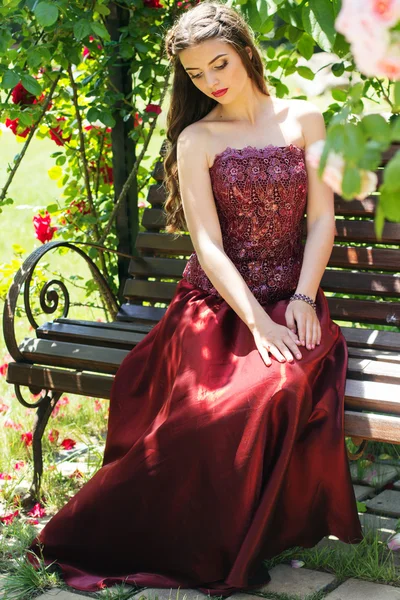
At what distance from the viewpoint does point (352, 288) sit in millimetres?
3293

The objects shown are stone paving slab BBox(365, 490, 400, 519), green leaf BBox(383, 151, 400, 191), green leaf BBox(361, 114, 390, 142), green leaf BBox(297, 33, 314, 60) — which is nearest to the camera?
green leaf BBox(383, 151, 400, 191)

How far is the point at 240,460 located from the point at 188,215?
869 millimetres

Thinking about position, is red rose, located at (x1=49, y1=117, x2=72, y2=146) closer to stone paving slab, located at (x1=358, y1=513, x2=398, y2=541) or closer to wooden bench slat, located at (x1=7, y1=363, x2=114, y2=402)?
wooden bench slat, located at (x1=7, y1=363, x2=114, y2=402)

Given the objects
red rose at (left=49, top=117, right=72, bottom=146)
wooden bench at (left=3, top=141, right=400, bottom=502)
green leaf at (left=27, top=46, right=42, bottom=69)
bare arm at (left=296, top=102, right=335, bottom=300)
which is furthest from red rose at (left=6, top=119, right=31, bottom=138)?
bare arm at (left=296, top=102, right=335, bottom=300)

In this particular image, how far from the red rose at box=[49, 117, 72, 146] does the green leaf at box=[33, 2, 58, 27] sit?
111 cm

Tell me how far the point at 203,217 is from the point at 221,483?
87cm

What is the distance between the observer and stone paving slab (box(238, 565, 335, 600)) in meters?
2.47

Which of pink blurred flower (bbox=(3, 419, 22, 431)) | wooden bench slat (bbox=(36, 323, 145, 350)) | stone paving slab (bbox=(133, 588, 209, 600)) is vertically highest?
wooden bench slat (bbox=(36, 323, 145, 350))

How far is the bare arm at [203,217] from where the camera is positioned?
108 inches

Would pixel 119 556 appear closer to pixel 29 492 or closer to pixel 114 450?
pixel 114 450

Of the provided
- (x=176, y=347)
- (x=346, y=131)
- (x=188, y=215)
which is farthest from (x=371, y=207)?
(x=346, y=131)

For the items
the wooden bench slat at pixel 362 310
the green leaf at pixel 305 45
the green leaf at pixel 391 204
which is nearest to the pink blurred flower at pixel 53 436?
the wooden bench slat at pixel 362 310

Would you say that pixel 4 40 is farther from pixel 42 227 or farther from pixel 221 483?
pixel 221 483

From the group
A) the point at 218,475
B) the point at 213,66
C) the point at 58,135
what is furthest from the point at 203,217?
the point at 58,135
